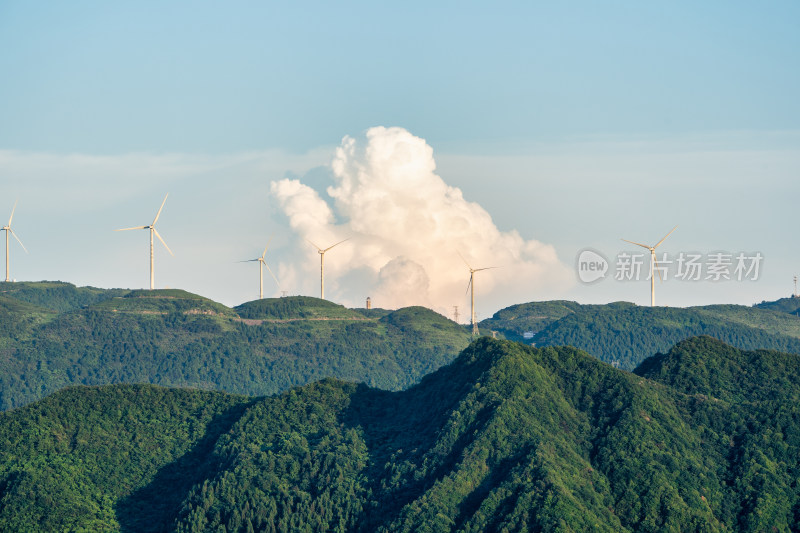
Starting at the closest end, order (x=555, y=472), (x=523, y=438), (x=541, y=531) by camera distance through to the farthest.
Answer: (x=541, y=531) → (x=555, y=472) → (x=523, y=438)

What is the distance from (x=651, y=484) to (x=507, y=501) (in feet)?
69.3

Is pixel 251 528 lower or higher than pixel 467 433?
lower

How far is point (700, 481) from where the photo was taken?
189 meters

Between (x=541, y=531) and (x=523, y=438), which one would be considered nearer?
(x=541, y=531)

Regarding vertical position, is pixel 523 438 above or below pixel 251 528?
above

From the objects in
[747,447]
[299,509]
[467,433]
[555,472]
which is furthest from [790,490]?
[299,509]

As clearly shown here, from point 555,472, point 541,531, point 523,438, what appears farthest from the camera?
point 523,438

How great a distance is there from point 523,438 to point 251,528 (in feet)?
135

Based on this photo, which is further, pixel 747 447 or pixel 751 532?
pixel 747 447

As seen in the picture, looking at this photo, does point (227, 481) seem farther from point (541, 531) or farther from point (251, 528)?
point (541, 531)

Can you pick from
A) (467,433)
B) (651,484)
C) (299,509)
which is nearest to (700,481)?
(651,484)

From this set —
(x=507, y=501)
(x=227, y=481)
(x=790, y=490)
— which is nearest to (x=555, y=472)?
(x=507, y=501)

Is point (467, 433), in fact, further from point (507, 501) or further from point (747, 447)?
point (747, 447)

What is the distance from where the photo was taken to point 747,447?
198250 mm
